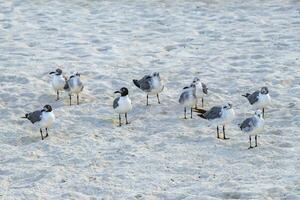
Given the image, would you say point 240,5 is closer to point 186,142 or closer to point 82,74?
point 82,74

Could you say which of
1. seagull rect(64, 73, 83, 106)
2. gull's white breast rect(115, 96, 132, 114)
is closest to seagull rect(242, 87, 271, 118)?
gull's white breast rect(115, 96, 132, 114)

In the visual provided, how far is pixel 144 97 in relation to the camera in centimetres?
1409

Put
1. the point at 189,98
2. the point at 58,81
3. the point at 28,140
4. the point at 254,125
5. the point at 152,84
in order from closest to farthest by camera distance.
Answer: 1. the point at 254,125
2. the point at 28,140
3. the point at 189,98
4. the point at 152,84
5. the point at 58,81

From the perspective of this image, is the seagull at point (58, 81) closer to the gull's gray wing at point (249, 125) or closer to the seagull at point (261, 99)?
the seagull at point (261, 99)

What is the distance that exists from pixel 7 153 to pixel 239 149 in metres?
3.92

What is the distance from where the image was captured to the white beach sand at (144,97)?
1006 centimetres

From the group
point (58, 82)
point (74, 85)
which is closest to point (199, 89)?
point (74, 85)

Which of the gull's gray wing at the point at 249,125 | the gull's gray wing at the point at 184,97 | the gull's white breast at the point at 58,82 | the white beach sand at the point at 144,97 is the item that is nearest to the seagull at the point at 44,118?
the white beach sand at the point at 144,97

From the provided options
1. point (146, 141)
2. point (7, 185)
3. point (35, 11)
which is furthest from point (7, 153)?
point (35, 11)

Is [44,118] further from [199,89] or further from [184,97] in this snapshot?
[199,89]

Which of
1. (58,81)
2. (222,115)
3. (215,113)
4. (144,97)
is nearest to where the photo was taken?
(222,115)

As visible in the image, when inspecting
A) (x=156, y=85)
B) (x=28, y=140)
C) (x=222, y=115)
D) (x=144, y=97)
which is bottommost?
(x=28, y=140)

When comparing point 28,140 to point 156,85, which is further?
point 156,85

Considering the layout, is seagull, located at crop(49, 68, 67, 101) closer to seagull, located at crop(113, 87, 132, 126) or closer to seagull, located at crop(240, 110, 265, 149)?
seagull, located at crop(113, 87, 132, 126)
